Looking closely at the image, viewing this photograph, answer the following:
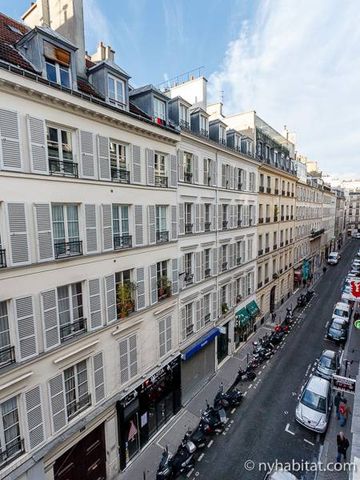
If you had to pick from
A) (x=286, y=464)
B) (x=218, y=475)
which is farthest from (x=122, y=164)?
(x=286, y=464)

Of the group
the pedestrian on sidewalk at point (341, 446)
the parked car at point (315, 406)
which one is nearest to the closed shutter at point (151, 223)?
the parked car at point (315, 406)

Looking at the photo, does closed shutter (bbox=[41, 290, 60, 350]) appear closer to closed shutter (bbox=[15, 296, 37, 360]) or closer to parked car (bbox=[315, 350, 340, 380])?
closed shutter (bbox=[15, 296, 37, 360])

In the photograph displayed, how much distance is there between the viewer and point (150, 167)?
1415cm

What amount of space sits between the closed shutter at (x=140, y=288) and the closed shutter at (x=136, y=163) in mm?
4486

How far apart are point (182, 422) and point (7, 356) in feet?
38.2

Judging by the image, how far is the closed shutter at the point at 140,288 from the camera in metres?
13.8

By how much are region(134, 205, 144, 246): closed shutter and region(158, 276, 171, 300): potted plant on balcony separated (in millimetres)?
2880

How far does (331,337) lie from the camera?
25062mm

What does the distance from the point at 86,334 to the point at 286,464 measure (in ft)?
37.9

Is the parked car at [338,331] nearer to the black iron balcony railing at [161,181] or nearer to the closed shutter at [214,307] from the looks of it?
the closed shutter at [214,307]

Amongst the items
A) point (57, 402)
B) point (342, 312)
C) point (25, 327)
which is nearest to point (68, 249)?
point (25, 327)

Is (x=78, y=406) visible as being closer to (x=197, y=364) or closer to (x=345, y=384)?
(x=197, y=364)

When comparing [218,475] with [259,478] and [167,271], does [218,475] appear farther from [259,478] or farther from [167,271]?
[167,271]

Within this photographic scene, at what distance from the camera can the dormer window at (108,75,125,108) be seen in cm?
1256
